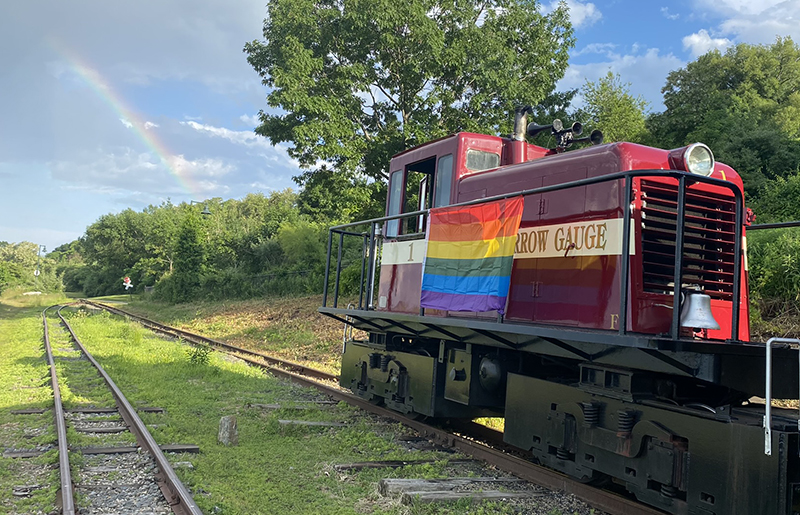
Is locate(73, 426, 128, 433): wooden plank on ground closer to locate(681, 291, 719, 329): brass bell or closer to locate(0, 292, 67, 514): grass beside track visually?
locate(0, 292, 67, 514): grass beside track

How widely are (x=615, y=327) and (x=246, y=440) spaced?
427 cm

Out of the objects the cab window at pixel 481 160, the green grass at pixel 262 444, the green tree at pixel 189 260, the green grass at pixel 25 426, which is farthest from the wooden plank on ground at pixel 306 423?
the green tree at pixel 189 260

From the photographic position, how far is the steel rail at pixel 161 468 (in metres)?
4.55

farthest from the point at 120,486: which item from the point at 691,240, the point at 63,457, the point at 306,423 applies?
the point at 691,240

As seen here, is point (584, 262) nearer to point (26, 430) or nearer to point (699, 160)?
point (699, 160)

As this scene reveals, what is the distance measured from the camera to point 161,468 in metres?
5.46

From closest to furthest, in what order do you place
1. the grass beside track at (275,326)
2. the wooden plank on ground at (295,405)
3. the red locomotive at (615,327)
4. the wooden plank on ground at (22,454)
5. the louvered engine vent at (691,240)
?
the red locomotive at (615,327)
the louvered engine vent at (691,240)
the wooden plank on ground at (22,454)
the wooden plank on ground at (295,405)
the grass beside track at (275,326)

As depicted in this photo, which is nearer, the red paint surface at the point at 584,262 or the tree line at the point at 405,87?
the red paint surface at the point at 584,262

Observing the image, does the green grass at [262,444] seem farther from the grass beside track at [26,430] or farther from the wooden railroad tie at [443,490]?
the grass beside track at [26,430]

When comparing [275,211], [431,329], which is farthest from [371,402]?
[275,211]

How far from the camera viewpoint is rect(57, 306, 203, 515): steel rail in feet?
14.9

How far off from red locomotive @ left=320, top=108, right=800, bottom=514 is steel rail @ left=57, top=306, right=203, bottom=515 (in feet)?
9.13

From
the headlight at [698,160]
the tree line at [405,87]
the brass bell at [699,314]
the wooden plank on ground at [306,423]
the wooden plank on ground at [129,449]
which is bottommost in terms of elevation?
the wooden plank on ground at [129,449]

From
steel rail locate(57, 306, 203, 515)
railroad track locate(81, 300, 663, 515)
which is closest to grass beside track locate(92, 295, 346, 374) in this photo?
railroad track locate(81, 300, 663, 515)
